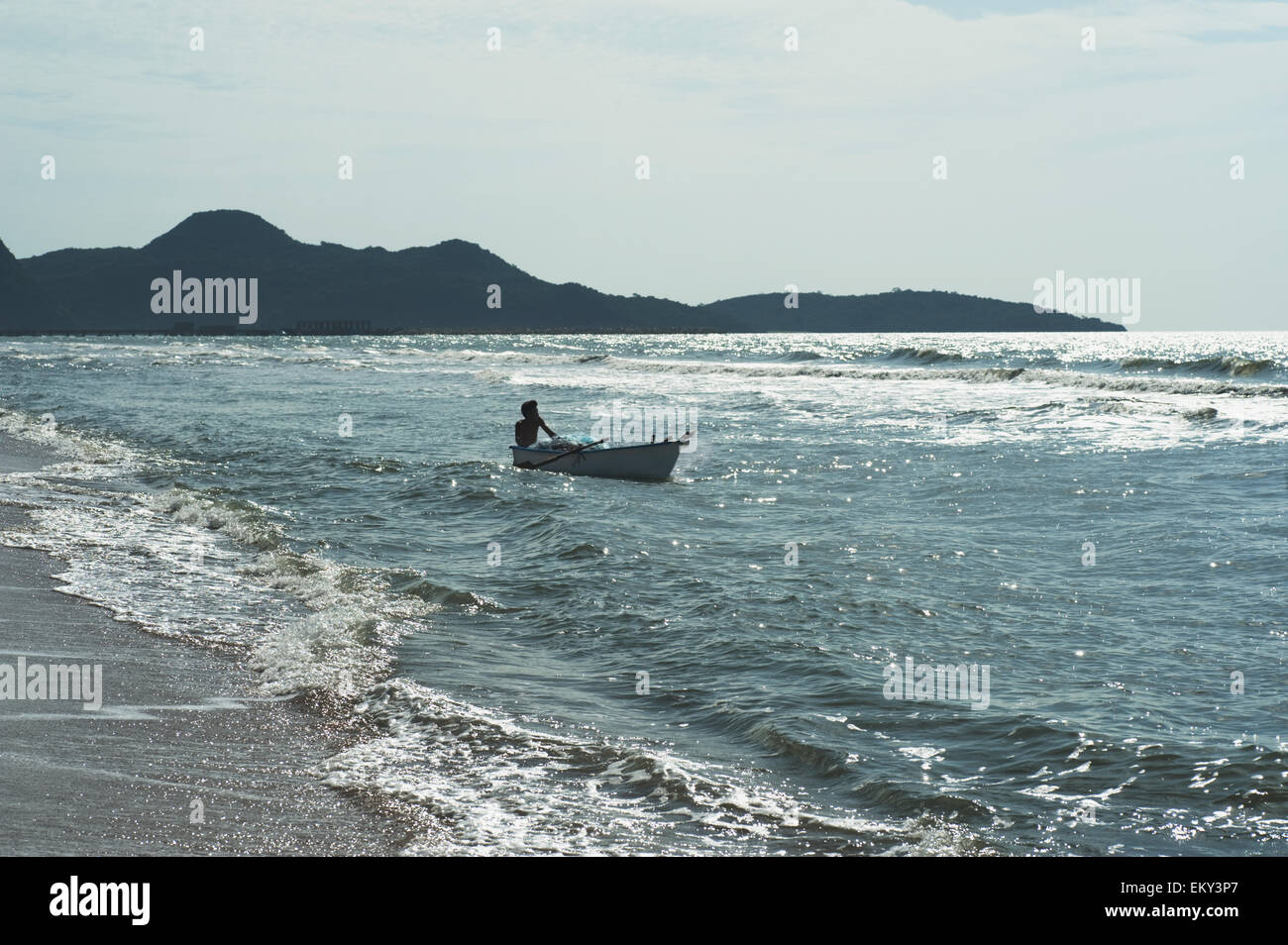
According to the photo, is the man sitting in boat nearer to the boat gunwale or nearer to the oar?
the boat gunwale

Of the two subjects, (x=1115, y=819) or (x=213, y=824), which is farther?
(x=1115, y=819)

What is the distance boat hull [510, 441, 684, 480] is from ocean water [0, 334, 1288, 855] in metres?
0.47

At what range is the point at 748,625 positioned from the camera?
11227mm

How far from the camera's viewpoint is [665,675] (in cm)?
964

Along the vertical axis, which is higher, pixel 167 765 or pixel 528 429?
pixel 528 429

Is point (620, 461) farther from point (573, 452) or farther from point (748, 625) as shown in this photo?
point (748, 625)

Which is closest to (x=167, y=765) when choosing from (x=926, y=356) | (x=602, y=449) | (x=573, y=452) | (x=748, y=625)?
(x=748, y=625)

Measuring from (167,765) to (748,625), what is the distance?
5.80 metres

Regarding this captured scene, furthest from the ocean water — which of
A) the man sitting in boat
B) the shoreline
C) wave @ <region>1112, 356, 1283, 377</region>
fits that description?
wave @ <region>1112, 356, 1283, 377</region>


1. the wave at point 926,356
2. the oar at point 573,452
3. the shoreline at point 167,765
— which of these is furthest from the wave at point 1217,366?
the shoreline at point 167,765

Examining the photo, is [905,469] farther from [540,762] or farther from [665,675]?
[540,762]

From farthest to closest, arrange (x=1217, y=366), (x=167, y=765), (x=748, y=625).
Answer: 1. (x=1217, y=366)
2. (x=748, y=625)
3. (x=167, y=765)

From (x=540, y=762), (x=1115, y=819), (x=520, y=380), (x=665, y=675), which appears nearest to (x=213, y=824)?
(x=540, y=762)
